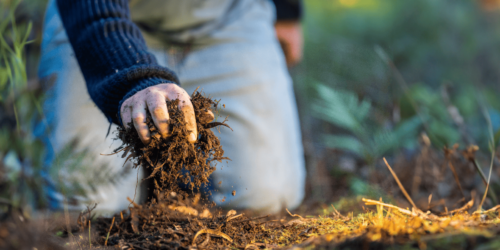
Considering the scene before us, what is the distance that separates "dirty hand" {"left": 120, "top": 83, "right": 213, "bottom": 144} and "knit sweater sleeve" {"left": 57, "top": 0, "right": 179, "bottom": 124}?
59mm

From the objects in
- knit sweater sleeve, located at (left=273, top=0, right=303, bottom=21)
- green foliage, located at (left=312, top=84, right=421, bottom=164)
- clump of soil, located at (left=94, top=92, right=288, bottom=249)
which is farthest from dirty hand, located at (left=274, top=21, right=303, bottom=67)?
clump of soil, located at (left=94, top=92, right=288, bottom=249)

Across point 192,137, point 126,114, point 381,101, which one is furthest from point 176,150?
point 381,101

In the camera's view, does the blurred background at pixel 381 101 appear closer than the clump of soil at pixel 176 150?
No

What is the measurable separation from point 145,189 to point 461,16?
4.58 metres

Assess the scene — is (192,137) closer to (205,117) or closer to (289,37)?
(205,117)

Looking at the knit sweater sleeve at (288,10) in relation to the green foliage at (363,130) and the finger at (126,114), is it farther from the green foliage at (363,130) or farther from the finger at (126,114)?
the finger at (126,114)

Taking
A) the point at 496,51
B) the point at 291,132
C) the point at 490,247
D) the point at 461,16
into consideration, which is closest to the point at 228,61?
the point at 291,132

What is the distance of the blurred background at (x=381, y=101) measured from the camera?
1230 millimetres

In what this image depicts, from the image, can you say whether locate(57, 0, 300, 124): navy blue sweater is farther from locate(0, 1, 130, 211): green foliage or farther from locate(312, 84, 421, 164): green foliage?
locate(312, 84, 421, 164): green foliage

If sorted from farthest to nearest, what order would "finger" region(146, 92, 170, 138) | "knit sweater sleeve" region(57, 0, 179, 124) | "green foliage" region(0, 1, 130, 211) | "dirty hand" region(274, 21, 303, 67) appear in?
"dirty hand" region(274, 21, 303, 67) < "green foliage" region(0, 1, 130, 211) < "knit sweater sleeve" region(57, 0, 179, 124) < "finger" region(146, 92, 170, 138)

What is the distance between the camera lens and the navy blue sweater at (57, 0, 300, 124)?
2.81ft

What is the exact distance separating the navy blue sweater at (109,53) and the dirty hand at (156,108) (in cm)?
6

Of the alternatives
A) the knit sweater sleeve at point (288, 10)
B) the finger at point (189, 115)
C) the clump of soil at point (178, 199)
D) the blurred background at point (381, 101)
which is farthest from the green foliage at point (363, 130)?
the finger at point (189, 115)

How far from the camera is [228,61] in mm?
1569
